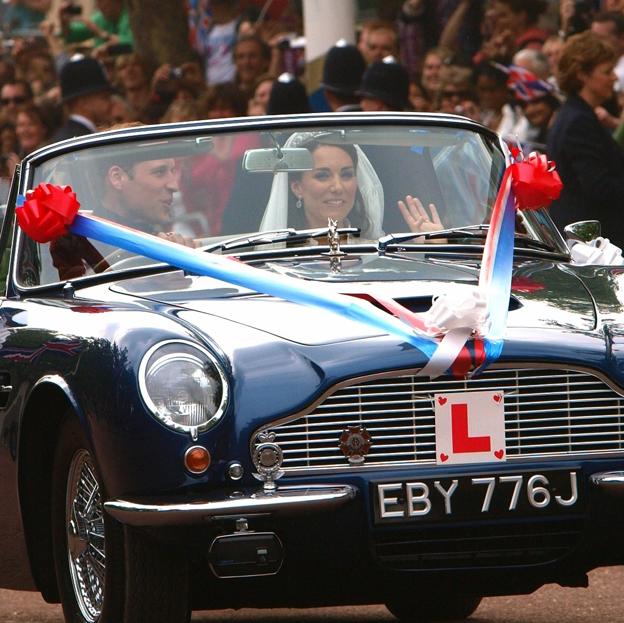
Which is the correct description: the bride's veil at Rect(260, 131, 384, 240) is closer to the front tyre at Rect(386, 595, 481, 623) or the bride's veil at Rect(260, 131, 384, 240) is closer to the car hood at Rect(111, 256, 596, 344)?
the car hood at Rect(111, 256, 596, 344)

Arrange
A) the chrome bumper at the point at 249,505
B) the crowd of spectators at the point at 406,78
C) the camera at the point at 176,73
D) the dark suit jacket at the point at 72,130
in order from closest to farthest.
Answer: the chrome bumper at the point at 249,505
the crowd of spectators at the point at 406,78
the dark suit jacket at the point at 72,130
the camera at the point at 176,73

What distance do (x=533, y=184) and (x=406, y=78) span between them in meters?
5.28

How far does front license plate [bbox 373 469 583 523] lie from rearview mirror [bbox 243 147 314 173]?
6.04ft

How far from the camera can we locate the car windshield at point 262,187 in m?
6.13

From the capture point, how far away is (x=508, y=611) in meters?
6.59

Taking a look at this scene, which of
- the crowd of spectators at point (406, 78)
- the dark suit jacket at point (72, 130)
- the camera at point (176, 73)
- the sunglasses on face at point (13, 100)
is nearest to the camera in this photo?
the crowd of spectators at point (406, 78)

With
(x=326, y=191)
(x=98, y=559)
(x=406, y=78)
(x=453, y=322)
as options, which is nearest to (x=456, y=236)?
(x=326, y=191)

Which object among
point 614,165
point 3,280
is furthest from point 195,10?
point 3,280

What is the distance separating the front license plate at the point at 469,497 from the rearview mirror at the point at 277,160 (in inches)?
72.4

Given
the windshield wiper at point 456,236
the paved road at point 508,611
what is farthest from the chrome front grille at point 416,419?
the paved road at point 508,611

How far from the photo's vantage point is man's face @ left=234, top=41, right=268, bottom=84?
15.4 m

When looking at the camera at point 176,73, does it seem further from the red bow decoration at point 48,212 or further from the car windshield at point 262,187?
the red bow decoration at point 48,212

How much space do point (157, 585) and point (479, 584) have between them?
893mm

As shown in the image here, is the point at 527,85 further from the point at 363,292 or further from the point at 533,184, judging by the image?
the point at 363,292
